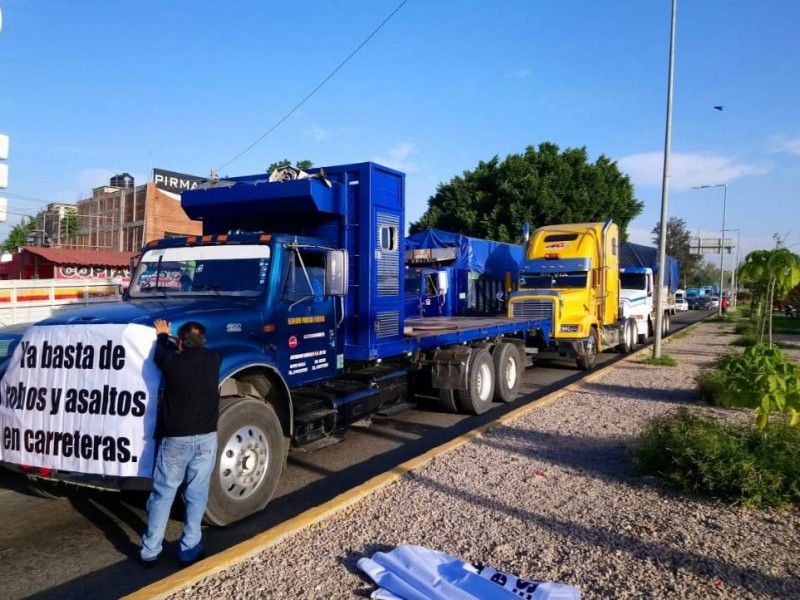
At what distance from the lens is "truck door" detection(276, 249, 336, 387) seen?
19.7 ft

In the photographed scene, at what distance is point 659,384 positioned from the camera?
11.3 meters

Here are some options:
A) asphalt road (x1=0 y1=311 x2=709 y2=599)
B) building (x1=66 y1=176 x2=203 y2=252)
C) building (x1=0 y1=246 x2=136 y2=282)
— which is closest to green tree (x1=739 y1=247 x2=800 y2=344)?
asphalt road (x1=0 y1=311 x2=709 y2=599)

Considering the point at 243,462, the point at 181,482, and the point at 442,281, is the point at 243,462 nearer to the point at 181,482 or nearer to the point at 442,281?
the point at 181,482

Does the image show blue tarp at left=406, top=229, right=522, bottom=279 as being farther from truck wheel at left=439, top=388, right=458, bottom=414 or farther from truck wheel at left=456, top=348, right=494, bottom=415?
truck wheel at left=439, top=388, right=458, bottom=414

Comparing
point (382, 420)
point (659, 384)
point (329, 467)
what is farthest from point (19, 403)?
point (659, 384)

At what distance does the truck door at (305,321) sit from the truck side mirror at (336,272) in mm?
409

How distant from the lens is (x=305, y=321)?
627cm

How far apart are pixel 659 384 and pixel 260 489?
8598 millimetres

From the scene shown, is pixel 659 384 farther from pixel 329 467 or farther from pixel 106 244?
pixel 106 244

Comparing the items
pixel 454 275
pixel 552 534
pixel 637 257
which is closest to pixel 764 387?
pixel 552 534

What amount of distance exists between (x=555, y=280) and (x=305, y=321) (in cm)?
999

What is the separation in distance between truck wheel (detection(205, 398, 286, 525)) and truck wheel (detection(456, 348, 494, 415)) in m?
4.47

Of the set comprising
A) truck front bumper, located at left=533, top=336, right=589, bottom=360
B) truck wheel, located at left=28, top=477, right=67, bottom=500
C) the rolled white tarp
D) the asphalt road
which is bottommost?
the asphalt road

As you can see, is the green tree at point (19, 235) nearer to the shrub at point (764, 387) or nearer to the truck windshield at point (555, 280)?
the truck windshield at point (555, 280)
